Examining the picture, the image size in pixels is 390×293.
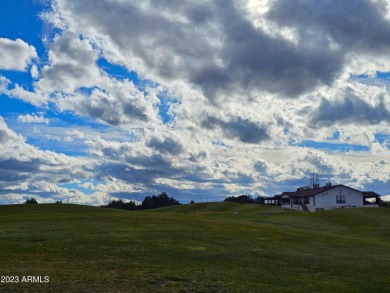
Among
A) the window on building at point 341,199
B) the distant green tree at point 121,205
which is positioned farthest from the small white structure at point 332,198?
the distant green tree at point 121,205

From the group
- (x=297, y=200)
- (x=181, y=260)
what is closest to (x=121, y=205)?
(x=297, y=200)

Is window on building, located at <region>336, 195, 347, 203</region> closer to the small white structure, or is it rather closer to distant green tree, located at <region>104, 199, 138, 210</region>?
the small white structure

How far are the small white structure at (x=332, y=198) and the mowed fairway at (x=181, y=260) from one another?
98495mm

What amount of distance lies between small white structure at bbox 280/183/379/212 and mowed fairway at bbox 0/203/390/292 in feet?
323

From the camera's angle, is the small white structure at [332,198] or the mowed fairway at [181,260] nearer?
the mowed fairway at [181,260]

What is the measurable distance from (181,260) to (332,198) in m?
123

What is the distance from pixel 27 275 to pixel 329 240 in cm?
3190

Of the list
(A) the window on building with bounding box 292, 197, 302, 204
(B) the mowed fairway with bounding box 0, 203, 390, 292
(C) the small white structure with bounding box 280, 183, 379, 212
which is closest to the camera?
(B) the mowed fairway with bounding box 0, 203, 390, 292

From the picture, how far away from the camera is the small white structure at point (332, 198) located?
5586 inches

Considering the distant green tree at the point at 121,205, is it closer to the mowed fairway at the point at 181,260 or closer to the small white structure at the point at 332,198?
the small white structure at the point at 332,198

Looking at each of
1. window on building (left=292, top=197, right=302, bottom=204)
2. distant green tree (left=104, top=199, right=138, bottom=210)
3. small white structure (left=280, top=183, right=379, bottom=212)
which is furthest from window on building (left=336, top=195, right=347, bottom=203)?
distant green tree (left=104, top=199, right=138, bottom=210)

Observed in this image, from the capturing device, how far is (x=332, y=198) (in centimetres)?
14262

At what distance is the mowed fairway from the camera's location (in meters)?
21.9

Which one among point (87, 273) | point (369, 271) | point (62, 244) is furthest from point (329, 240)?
point (87, 273)
